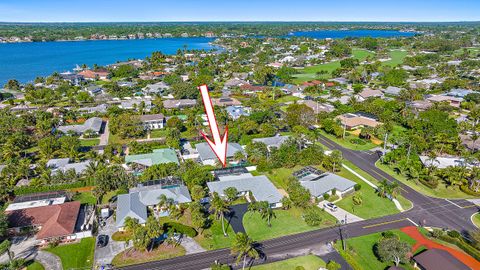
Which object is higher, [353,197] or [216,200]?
[216,200]

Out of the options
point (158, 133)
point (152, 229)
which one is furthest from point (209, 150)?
point (152, 229)

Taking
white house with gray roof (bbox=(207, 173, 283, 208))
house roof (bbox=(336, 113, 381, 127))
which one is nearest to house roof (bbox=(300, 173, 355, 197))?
white house with gray roof (bbox=(207, 173, 283, 208))

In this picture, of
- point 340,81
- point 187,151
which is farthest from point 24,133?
point 340,81

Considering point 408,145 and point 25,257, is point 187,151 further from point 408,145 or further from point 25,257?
point 408,145

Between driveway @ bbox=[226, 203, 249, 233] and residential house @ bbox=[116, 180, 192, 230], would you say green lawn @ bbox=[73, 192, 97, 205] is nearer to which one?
residential house @ bbox=[116, 180, 192, 230]

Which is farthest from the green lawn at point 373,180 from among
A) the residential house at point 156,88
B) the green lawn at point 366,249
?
the residential house at point 156,88

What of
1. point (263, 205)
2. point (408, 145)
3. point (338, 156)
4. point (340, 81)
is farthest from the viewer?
point (340, 81)
